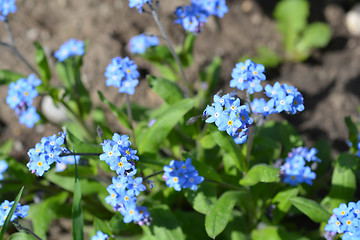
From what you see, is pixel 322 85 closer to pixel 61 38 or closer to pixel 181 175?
pixel 181 175

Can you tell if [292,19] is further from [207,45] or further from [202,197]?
[202,197]

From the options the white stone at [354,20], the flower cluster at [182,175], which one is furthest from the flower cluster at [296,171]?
the white stone at [354,20]

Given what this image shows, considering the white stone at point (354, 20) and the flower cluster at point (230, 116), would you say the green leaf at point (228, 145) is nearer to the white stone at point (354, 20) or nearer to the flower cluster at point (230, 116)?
the flower cluster at point (230, 116)

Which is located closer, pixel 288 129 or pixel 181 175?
pixel 181 175

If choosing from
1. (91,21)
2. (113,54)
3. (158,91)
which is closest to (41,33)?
(91,21)

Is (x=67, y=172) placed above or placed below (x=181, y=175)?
above

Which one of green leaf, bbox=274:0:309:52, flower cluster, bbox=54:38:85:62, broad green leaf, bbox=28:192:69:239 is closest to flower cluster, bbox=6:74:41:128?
flower cluster, bbox=54:38:85:62
